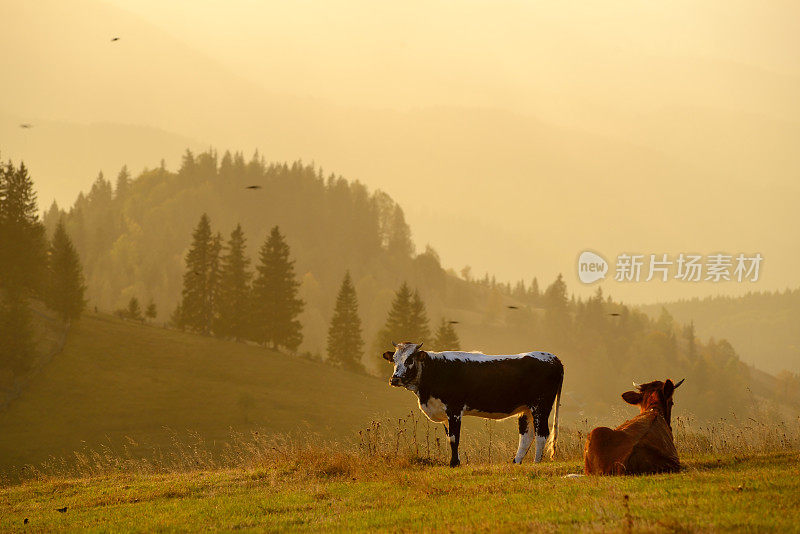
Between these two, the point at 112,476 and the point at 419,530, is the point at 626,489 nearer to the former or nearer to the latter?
the point at 419,530

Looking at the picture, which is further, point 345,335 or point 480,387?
point 345,335

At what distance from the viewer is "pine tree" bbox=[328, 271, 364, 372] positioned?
90500 mm

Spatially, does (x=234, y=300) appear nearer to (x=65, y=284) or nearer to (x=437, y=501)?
(x=65, y=284)

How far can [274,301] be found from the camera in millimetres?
86250

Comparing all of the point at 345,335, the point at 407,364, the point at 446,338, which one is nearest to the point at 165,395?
the point at 345,335

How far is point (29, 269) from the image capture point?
68938mm

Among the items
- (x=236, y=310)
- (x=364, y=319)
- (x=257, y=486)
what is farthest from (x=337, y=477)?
(x=364, y=319)

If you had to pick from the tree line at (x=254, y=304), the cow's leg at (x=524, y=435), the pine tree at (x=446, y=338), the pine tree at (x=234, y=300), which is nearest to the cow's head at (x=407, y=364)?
the cow's leg at (x=524, y=435)

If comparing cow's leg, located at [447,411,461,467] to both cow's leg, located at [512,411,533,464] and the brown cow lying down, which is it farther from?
the brown cow lying down

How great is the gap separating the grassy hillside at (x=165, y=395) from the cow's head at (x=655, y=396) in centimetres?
4006

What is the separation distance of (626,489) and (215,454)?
145 ft

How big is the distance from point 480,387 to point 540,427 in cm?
194

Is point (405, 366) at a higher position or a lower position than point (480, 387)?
higher

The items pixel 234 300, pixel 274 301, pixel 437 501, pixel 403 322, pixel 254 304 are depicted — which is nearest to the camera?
pixel 437 501
